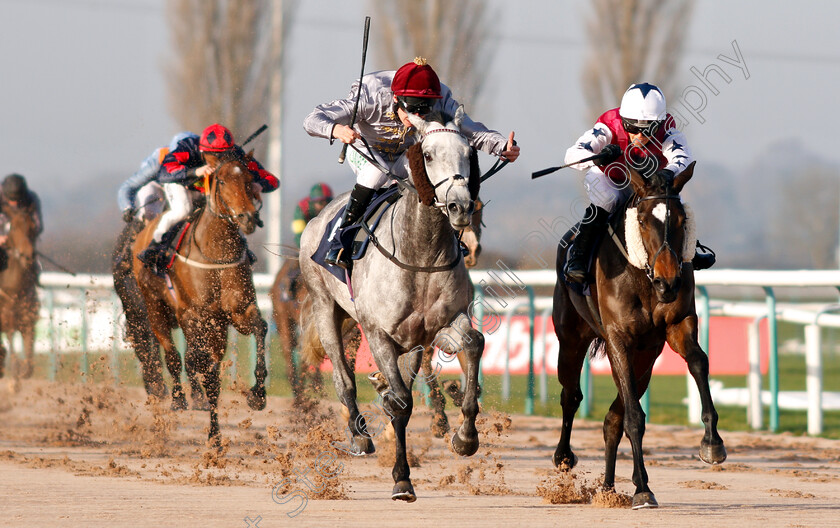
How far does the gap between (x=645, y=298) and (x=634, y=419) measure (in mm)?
631

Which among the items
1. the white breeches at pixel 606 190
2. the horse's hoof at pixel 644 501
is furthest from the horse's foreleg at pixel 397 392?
the white breeches at pixel 606 190

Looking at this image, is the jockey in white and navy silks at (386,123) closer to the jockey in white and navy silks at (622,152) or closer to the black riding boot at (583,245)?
the jockey in white and navy silks at (622,152)

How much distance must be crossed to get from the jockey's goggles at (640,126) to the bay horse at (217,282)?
307 centimetres

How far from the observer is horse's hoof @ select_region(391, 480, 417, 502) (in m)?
5.84

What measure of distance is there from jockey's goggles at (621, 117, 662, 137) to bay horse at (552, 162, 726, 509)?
0.40 m

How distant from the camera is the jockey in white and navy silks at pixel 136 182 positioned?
10812mm

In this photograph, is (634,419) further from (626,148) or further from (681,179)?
(626,148)

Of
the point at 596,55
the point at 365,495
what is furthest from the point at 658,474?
the point at 596,55

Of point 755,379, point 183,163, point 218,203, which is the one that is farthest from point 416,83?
point 755,379

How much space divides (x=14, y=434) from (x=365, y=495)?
4.71 metres

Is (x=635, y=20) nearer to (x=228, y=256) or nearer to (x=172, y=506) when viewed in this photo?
(x=228, y=256)

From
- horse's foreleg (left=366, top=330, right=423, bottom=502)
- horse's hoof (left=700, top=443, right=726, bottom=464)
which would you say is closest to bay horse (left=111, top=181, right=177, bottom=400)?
horse's foreleg (left=366, top=330, right=423, bottom=502)

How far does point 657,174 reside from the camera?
6086 mm

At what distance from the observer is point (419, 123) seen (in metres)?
5.86
